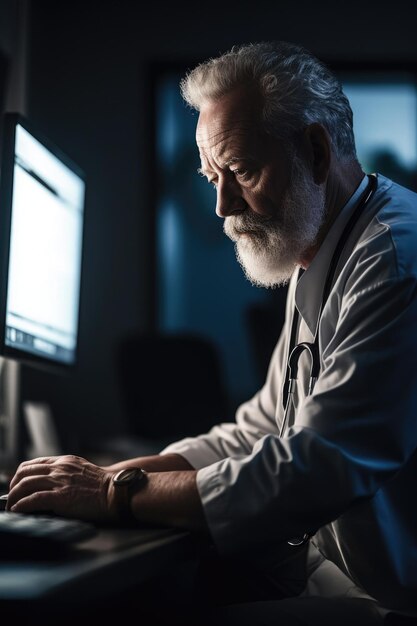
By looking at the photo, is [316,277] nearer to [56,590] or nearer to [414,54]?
[56,590]

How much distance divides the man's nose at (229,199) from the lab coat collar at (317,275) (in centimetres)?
17

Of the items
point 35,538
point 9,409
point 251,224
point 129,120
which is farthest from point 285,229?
point 129,120

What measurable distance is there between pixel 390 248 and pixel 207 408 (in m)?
2.28

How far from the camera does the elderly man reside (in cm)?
95

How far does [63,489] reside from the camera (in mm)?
1002

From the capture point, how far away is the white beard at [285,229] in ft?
4.55

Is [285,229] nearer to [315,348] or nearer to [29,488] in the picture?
[315,348]

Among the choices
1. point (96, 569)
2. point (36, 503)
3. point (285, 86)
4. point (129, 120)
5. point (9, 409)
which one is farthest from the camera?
point (129, 120)

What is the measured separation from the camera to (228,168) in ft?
4.69

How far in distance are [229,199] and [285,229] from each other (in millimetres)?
113

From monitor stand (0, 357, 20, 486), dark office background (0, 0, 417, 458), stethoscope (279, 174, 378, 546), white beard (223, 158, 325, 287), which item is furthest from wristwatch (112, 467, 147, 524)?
dark office background (0, 0, 417, 458)

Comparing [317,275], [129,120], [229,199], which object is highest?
[129,120]

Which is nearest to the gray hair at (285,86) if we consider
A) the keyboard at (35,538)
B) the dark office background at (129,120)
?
the keyboard at (35,538)

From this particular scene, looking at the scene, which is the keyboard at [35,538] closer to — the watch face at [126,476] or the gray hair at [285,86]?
the watch face at [126,476]
